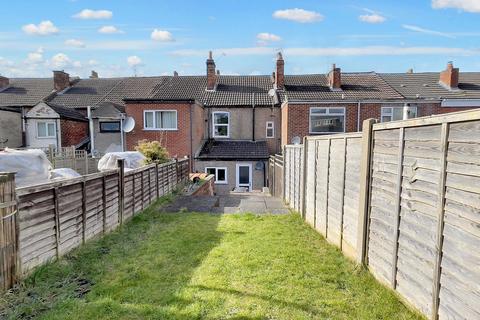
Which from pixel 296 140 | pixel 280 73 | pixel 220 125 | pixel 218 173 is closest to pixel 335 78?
pixel 280 73

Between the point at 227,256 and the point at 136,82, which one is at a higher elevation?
the point at 136,82

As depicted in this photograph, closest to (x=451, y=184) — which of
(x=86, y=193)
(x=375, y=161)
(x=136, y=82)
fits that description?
(x=375, y=161)

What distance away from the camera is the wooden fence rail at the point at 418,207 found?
104 inches

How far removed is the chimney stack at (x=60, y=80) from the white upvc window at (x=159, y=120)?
11.0 meters

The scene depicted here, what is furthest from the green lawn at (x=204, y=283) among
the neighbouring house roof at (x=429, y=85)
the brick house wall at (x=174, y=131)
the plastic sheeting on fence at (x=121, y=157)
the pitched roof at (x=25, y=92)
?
the pitched roof at (x=25, y=92)

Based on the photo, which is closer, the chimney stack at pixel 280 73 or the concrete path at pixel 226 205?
the concrete path at pixel 226 205

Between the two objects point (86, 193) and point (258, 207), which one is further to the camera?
point (258, 207)

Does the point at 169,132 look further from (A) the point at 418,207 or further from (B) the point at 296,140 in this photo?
(A) the point at 418,207

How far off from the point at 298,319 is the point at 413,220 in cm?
155

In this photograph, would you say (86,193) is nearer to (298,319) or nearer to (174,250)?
(174,250)

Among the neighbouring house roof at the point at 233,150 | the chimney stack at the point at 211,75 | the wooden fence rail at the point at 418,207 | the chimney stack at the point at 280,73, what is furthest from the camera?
the chimney stack at the point at 211,75

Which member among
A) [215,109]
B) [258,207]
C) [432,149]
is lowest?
[258,207]

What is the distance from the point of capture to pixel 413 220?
11.3 feet

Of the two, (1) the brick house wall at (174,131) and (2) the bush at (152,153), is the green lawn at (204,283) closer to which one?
(2) the bush at (152,153)
